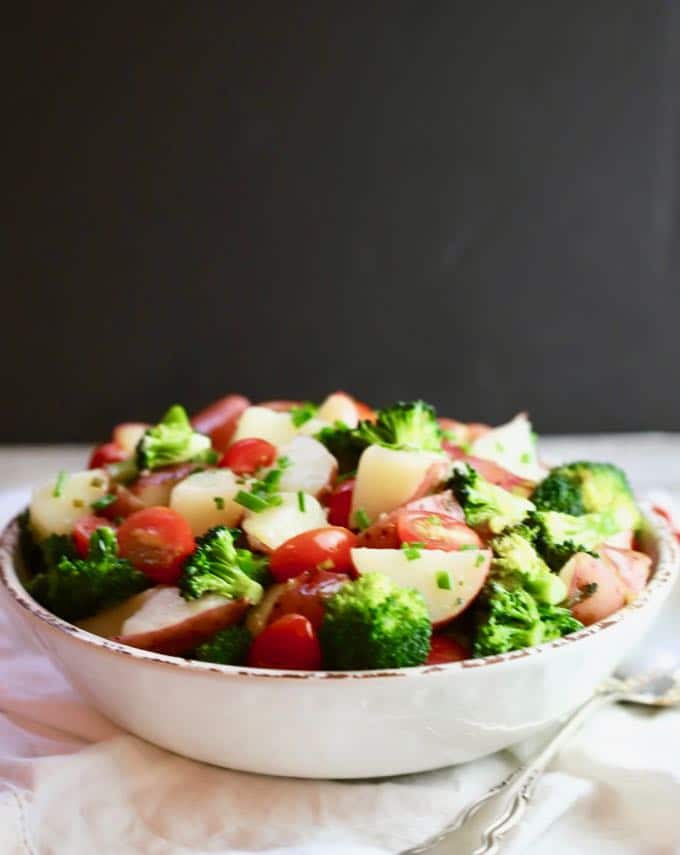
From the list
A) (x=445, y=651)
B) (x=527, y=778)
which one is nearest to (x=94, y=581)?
(x=445, y=651)

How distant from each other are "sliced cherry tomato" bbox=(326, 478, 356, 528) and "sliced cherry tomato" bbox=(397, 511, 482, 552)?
132 mm

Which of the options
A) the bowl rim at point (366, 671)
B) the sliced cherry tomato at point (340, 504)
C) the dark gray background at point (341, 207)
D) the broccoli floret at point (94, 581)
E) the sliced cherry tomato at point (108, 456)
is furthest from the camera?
the dark gray background at point (341, 207)

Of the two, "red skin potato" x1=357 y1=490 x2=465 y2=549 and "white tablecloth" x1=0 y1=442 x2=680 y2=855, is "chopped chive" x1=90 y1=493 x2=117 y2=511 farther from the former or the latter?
"red skin potato" x1=357 y1=490 x2=465 y2=549

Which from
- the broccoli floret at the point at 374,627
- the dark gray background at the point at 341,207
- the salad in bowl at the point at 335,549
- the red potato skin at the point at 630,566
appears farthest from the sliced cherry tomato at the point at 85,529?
the dark gray background at the point at 341,207

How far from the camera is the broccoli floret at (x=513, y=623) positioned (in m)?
1.17

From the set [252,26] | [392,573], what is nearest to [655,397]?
[252,26]

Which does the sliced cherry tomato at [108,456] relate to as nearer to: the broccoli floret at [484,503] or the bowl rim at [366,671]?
the bowl rim at [366,671]

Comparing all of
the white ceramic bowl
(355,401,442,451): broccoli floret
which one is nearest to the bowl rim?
the white ceramic bowl

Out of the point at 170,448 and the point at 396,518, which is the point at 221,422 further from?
the point at 396,518

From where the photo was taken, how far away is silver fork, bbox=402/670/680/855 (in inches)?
44.2

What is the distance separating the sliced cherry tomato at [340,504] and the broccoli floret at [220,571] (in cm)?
15

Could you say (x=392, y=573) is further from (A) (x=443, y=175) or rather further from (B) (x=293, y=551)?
(A) (x=443, y=175)

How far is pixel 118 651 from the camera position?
3.80ft

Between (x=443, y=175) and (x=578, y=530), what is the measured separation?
2.02 meters
